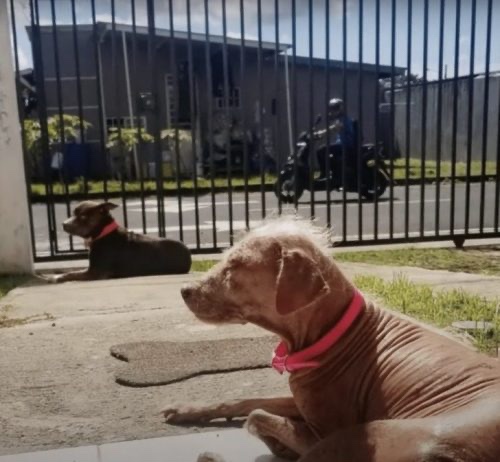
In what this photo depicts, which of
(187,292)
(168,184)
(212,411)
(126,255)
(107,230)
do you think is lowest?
(168,184)

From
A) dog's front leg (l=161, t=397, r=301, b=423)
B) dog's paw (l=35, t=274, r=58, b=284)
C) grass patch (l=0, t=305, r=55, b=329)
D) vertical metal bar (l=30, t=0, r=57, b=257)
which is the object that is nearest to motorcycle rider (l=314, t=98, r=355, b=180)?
vertical metal bar (l=30, t=0, r=57, b=257)

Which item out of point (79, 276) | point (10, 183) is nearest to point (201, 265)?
point (79, 276)

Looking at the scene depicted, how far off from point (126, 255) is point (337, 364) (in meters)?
5.04

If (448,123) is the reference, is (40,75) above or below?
above

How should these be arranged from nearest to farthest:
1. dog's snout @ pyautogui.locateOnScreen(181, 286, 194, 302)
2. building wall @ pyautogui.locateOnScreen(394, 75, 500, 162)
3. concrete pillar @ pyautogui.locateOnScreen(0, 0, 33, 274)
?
dog's snout @ pyautogui.locateOnScreen(181, 286, 194, 302), concrete pillar @ pyautogui.locateOnScreen(0, 0, 33, 274), building wall @ pyautogui.locateOnScreen(394, 75, 500, 162)

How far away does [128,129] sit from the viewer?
59.4 ft

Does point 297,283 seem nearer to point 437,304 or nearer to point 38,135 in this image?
point 437,304

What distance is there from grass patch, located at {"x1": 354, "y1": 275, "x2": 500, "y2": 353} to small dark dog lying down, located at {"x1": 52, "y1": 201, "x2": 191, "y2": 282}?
7.79ft

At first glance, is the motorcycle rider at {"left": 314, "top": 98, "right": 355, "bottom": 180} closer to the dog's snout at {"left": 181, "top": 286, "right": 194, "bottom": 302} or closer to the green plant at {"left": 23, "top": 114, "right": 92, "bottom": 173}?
the green plant at {"left": 23, "top": 114, "right": 92, "bottom": 173}

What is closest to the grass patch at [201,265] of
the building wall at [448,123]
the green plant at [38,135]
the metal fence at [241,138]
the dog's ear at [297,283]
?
the metal fence at [241,138]

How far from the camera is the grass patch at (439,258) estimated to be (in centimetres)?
747

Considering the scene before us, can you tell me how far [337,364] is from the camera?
8.48 ft

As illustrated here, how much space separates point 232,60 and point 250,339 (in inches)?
634

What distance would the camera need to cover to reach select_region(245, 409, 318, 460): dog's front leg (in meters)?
2.65
